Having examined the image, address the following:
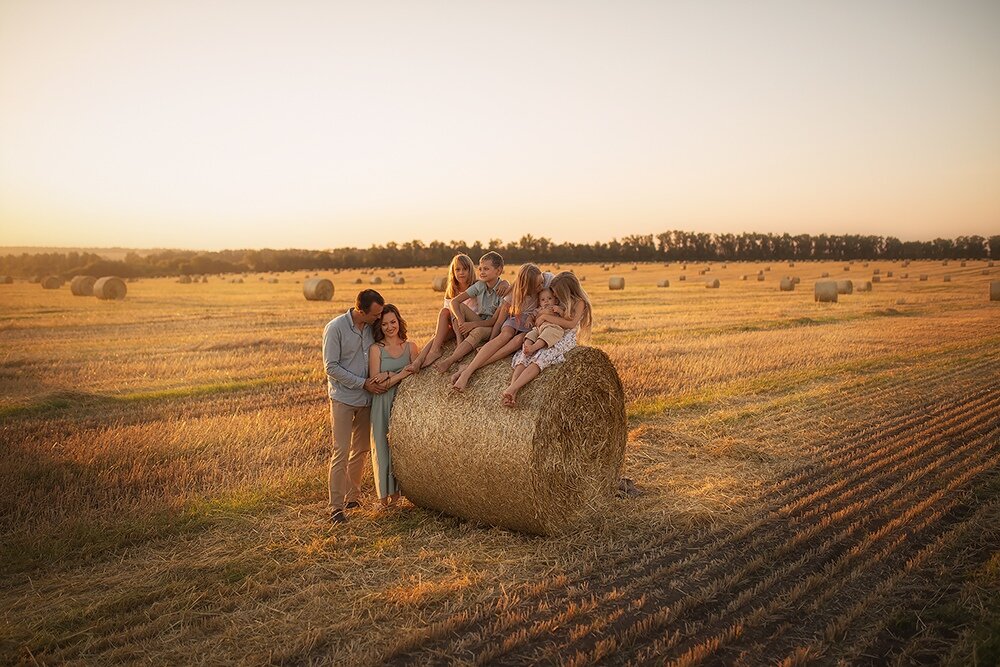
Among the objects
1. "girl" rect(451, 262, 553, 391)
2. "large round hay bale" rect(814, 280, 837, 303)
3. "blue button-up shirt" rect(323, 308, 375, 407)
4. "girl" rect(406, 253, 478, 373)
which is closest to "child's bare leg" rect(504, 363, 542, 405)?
"girl" rect(451, 262, 553, 391)

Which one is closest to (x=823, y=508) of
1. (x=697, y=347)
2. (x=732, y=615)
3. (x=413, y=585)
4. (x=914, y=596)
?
(x=914, y=596)

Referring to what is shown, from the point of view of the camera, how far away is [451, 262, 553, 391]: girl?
21.0 ft

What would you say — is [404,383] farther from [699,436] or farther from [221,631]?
→ [699,436]

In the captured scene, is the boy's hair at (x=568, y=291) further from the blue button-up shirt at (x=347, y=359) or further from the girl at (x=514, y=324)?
the blue button-up shirt at (x=347, y=359)

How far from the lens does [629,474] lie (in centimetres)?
768

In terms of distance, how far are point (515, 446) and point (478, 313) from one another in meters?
1.46

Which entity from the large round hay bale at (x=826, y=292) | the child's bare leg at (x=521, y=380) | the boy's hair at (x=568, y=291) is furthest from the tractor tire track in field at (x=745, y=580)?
the large round hay bale at (x=826, y=292)

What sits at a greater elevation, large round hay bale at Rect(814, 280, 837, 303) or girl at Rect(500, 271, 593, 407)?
girl at Rect(500, 271, 593, 407)

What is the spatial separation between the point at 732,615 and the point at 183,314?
78.3 feet

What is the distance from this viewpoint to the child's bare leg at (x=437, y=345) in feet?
22.5

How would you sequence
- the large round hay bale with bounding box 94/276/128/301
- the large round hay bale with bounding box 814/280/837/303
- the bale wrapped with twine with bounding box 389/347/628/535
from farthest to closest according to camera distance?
1. the large round hay bale with bounding box 94/276/128/301
2. the large round hay bale with bounding box 814/280/837/303
3. the bale wrapped with twine with bounding box 389/347/628/535

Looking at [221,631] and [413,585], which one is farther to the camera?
[413,585]

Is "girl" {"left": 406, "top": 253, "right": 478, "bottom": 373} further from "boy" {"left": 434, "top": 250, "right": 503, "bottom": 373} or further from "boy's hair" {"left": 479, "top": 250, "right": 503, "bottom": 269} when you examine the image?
"boy's hair" {"left": 479, "top": 250, "right": 503, "bottom": 269}

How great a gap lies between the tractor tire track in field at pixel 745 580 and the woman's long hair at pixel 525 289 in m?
2.29
